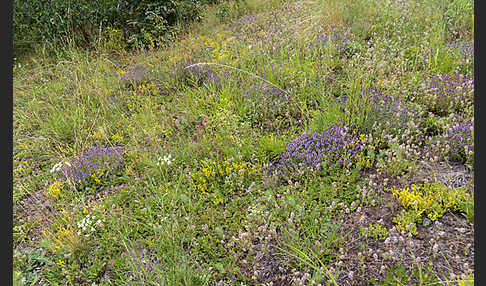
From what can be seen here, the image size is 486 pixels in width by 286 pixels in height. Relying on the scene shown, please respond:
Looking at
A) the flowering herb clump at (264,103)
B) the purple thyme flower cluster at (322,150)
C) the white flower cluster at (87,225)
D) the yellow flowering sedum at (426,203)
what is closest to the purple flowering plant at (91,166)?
the white flower cluster at (87,225)

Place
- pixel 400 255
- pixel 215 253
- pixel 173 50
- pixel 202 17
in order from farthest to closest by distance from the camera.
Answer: pixel 202 17 → pixel 173 50 → pixel 215 253 → pixel 400 255

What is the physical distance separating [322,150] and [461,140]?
138 cm

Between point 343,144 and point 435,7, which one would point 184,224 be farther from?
point 435,7

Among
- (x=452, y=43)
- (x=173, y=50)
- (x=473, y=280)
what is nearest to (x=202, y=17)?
(x=173, y=50)

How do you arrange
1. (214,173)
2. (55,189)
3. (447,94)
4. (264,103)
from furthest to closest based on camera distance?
1. (264,103)
2. (55,189)
3. (447,94)
4. (214,173)

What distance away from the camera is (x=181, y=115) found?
4.73 meters

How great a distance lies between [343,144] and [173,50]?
14.2ft

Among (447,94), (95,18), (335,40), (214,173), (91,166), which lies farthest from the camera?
(95,18)

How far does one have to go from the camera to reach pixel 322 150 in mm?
3307

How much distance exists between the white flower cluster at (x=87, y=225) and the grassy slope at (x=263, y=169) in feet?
0.10

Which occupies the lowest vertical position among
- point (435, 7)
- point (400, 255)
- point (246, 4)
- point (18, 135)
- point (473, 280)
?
point (18, 135)

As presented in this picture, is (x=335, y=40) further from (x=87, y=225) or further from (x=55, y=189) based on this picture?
(x=55, y=189)

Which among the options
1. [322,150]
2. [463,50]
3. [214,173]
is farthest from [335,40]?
[214,173]

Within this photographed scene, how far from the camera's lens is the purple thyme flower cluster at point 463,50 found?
4.02 m
